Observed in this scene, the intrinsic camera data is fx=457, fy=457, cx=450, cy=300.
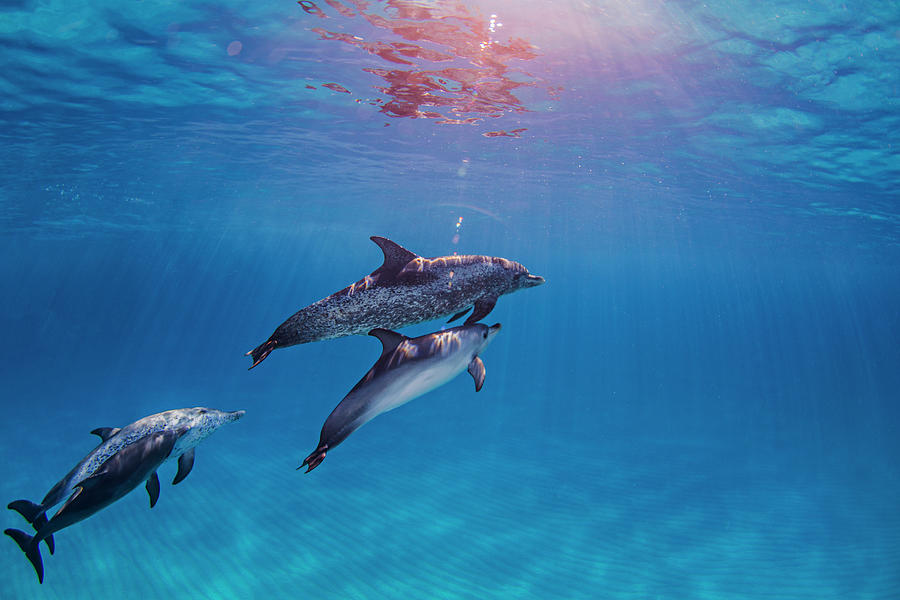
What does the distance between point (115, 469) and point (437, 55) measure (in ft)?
37.0

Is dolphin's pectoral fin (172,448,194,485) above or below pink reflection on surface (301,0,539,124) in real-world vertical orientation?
below

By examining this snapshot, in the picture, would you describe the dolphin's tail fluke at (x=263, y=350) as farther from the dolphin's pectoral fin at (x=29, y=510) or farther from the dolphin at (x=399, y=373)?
the dolphin's pectoral fin at (x=29, y=510)

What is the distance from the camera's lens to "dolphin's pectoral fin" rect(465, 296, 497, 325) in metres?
2.91

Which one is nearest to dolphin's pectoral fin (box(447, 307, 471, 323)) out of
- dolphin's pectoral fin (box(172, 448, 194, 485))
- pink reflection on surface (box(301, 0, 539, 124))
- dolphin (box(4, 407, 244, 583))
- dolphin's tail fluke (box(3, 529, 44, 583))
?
dolphin (box(4, 407, 244, 583))

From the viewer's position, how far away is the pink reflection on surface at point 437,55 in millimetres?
9492

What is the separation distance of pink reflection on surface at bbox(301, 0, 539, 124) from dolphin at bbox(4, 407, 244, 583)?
887cm

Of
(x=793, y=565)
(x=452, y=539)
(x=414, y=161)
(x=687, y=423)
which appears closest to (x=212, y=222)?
(x=414, y=161)

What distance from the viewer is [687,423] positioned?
29.2 metres

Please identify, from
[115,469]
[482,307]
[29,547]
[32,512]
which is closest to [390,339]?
[482,307]

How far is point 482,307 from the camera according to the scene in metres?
2.98

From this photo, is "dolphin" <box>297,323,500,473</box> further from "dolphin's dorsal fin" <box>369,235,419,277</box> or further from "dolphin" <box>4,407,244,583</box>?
"dolphin" <box>4,407,244,583</box>

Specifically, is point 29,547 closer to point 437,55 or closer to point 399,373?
point 399,373

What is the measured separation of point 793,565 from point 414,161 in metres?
19.9

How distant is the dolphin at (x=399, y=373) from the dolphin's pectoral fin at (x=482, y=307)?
14.6 inches
